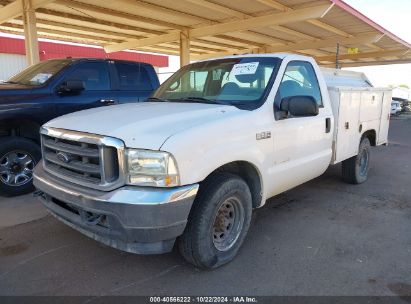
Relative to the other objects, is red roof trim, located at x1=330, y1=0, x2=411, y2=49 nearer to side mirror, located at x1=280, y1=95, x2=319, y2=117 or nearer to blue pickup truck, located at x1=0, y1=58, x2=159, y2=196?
blue pickup truck, located at x1=0, y1=58, x2=159, y2=196

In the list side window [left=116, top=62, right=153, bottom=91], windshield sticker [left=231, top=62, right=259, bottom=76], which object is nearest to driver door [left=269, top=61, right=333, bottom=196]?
windshield sticker [left=231, top=62, right=259, bottom=76]

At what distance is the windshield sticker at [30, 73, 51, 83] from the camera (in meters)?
5.75

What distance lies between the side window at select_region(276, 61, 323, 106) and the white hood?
2.80ft

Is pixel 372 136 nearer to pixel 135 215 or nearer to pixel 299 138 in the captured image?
pixel 299 138

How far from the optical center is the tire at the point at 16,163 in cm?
515

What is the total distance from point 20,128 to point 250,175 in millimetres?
3800

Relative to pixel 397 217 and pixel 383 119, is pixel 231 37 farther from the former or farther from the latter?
pixel 397 217

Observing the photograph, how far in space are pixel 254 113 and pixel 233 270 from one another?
145 centimetres

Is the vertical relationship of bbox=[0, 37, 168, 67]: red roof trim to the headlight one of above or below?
above

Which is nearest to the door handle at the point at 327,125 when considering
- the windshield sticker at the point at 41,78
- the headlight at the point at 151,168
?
the headlight at the point at 151,168

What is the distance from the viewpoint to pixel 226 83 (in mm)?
4070

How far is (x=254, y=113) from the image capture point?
3488 millimetres

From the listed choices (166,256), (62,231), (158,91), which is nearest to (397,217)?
(166,256)

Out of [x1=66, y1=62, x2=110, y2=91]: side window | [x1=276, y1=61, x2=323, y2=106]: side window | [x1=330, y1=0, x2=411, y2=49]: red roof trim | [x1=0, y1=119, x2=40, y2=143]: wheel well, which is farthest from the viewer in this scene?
[x1=330, y1=0, x2=411, y2=49]: red roof trim
